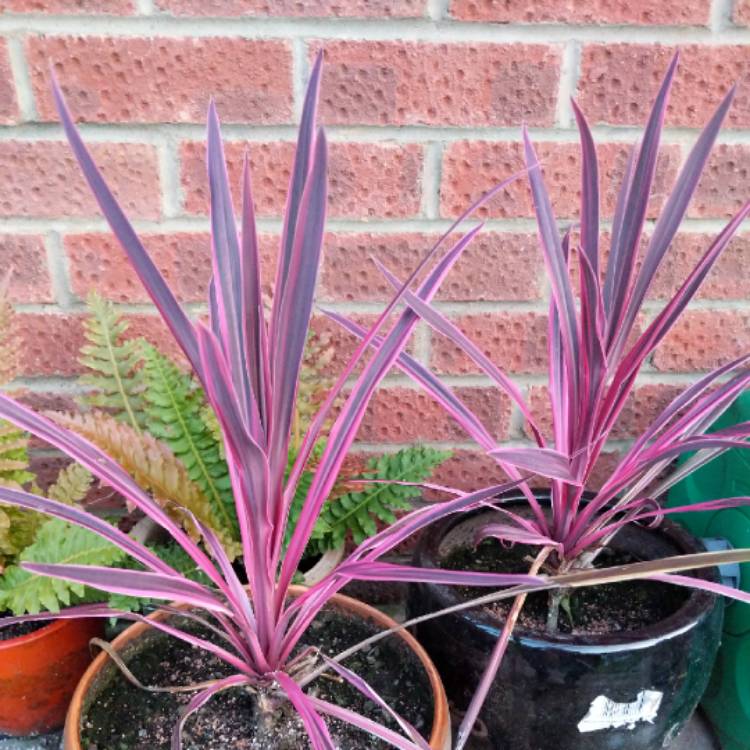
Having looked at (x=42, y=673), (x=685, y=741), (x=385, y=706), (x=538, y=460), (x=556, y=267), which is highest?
(x=556, y=267)

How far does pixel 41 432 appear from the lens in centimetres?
66

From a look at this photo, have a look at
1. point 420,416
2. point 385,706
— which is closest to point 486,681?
point 385,706

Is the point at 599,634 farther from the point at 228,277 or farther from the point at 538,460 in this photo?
the point at 228,277

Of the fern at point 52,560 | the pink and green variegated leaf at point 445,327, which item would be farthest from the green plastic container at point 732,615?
the fern at point 52,560

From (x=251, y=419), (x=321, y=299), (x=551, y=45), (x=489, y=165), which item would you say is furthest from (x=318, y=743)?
(x=551, y=45)

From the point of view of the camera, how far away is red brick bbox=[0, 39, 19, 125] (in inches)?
Answer: 37.6

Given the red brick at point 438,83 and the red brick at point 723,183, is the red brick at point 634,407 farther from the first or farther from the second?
the red brick at point 438,83

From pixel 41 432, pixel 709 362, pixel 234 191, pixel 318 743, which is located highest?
pixel 234 191

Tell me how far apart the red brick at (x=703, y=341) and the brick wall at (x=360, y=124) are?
38 mm

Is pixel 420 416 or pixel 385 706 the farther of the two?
pixel 420 416

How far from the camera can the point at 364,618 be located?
0.87m

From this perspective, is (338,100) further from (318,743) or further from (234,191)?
(318,743)

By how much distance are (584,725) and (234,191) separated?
772 mm

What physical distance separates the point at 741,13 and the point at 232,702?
1.05 metres
